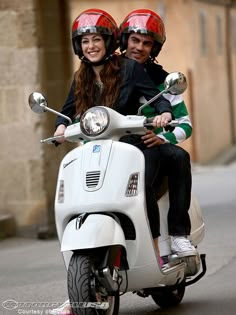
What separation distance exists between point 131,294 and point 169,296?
85cm

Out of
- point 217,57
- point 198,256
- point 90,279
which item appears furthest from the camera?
point 217,57

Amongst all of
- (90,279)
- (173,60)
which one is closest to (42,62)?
(90,279)

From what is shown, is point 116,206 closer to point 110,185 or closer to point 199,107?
point 110,185

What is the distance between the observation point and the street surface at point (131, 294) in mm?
7475

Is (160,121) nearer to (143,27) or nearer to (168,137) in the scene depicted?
(168,137)

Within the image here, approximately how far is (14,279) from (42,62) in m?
3.58

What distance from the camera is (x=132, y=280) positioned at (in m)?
6.46

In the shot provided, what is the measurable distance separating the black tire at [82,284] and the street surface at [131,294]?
117 centimetres

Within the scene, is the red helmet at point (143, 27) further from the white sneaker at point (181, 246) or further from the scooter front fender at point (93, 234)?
the scooter front fender at point (93, 234)

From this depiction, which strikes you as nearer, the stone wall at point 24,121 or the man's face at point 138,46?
the man's face at point 138,46

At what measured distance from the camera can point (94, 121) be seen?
6.46 meters

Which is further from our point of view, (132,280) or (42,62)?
(42,62)

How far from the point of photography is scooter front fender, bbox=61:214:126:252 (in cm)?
610

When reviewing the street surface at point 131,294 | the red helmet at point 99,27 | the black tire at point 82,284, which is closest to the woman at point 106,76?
the red helmet at point 99,27
